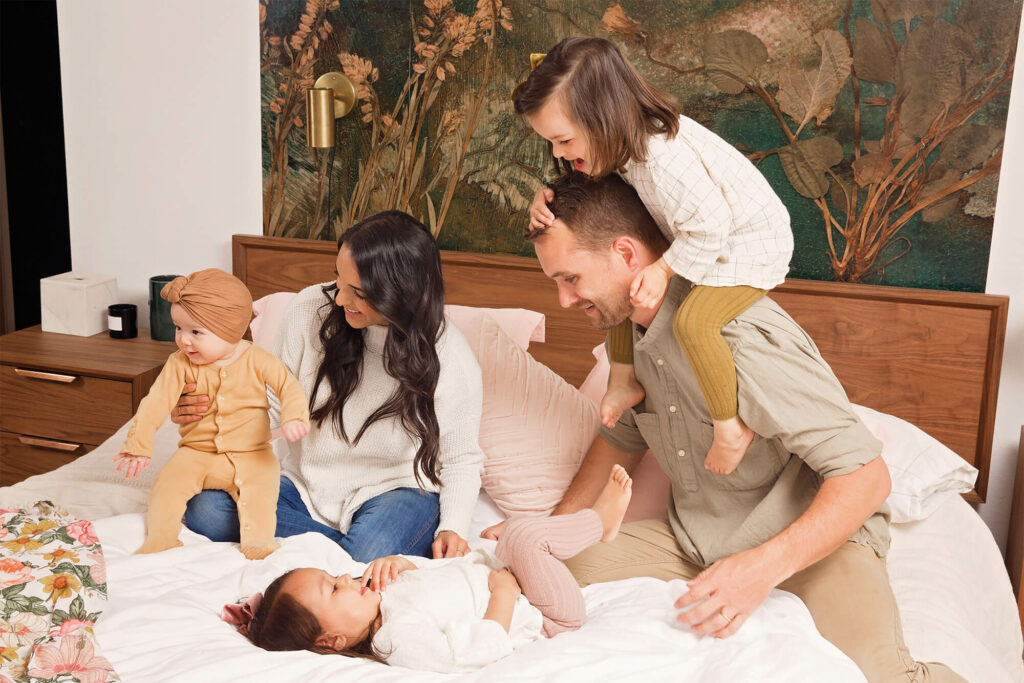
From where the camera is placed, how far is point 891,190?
89.4 inches

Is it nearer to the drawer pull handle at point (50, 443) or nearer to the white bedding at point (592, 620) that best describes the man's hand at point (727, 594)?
the white bedding at point (592, 620)

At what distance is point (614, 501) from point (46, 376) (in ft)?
6.17

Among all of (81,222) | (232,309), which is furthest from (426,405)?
(81,222)

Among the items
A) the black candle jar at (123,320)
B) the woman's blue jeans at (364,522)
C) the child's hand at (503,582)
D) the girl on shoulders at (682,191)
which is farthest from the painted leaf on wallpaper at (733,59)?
the black candle jar at (123,320)

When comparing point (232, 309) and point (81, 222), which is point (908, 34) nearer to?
point (232, 309)

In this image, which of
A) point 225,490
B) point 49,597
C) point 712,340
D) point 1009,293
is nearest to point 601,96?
point 712,340

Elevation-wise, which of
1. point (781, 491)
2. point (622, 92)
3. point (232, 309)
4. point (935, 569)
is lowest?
point (935, 569)

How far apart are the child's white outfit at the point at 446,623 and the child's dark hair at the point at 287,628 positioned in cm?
5

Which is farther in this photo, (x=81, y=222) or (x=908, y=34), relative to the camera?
(x=81, y=222)

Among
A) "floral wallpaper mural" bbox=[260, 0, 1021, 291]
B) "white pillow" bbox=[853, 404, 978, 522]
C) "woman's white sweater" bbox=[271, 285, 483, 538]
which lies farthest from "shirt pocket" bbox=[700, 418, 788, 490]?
"floral wallpaper mural" bbox=[260, 0, 1021, 291]

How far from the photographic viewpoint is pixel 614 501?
156cm

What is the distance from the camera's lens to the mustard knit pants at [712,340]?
1.46m

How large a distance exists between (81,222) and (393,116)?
1.21 meters

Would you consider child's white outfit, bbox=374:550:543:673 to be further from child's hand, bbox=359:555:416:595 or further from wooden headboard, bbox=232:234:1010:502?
wooden headboard, bbox=232:234:1010:502
